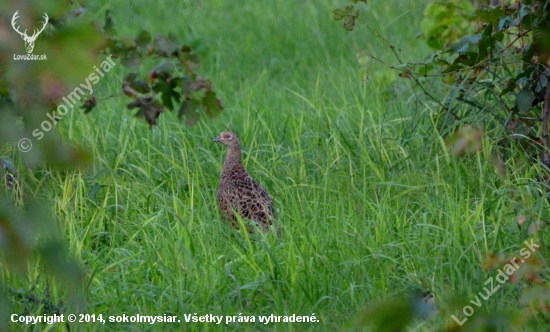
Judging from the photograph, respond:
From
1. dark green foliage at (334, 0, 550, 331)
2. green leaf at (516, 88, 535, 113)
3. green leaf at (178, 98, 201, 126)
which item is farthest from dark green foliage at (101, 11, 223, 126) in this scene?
green leaf at (516, 88, 535, 113)

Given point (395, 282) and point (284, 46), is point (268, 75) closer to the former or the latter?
point (284, 46)

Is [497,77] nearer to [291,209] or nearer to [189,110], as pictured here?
[291,209]

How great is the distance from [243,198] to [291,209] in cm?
28

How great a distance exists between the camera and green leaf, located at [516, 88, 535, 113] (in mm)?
4238

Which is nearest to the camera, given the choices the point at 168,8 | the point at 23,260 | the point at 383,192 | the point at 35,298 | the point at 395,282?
the point at 23,260

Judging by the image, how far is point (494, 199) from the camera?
4117 mm

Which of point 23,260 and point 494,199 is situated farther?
point 494,199

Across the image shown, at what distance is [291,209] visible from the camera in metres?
4.21

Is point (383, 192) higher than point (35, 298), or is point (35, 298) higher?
point (383, 192)

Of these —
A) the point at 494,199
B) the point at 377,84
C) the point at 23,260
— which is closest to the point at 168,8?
the point at 377,84

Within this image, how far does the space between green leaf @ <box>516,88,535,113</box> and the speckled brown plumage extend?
1.42m

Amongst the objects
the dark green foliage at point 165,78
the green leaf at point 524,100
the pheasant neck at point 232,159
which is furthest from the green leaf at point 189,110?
the green leaf at point 524,100

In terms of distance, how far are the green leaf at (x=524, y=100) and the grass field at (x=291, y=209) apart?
0.40 metres

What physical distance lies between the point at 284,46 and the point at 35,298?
5.04 m
